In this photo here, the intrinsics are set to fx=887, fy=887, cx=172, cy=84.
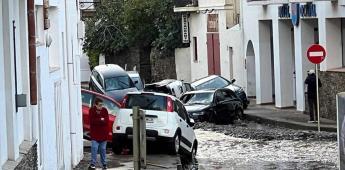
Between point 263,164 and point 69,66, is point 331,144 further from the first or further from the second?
point 69,66

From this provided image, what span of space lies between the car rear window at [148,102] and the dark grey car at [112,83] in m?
13.5

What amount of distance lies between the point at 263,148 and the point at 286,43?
47.0 feet

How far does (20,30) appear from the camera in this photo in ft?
40.9

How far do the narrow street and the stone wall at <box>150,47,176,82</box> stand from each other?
2713 centimetres

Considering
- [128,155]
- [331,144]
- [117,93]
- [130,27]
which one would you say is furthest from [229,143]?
[130,27]

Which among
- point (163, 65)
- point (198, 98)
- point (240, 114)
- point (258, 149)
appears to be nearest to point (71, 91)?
point (258, 149)

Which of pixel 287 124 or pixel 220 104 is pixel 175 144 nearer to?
pixel 287 124

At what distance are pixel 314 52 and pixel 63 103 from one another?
482 inches

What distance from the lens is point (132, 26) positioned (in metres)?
A: 58.5

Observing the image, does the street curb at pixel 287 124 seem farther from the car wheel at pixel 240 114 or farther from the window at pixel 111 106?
the window at pixel 111 106

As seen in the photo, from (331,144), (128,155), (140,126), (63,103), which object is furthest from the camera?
(331,144)

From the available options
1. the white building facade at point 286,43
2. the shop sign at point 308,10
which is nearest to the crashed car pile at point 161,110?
the white building facade at point 286,43

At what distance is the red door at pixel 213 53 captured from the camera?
50.6 m

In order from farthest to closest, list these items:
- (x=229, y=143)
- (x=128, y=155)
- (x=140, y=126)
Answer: (x=229, y=143) < (x=128, y=155) < (x=140, y=126)
